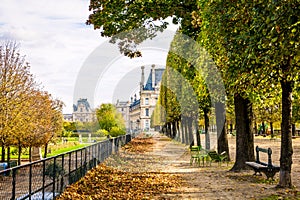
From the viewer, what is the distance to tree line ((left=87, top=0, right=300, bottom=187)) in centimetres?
849

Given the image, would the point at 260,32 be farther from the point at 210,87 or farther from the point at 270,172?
the point at 210,87

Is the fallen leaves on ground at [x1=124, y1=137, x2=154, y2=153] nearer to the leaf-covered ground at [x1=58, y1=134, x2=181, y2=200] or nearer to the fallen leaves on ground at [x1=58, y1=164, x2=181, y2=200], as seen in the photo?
the leaf-covered ground at [x1=58, y1=134, x2=181, y2=200]

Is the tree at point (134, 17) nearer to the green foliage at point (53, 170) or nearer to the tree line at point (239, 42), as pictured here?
the tree line at point (239, 42)

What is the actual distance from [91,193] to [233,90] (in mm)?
6030

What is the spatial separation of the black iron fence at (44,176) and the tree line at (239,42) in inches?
211

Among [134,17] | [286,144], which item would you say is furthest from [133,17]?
[286,144]

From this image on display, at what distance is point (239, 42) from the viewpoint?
1030cm

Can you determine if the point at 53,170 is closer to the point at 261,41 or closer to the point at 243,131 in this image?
the point at 261,41

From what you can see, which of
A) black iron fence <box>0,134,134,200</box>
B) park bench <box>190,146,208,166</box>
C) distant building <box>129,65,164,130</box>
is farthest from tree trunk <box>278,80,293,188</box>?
distant building <box>129,65,164,130</box>

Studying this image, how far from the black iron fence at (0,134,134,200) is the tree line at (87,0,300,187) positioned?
536 centimetres

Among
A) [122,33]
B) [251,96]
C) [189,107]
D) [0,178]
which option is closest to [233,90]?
[251,96]

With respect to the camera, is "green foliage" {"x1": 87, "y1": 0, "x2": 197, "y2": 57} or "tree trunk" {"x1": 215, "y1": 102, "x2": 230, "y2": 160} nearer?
"green foliage" {"x1": 87, "y1": 0, "x2": 197, "y2": 57}

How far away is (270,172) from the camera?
555 inches

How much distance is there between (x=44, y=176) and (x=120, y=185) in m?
4.54
